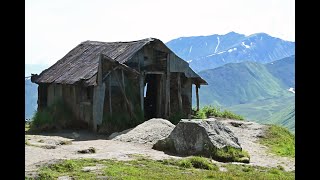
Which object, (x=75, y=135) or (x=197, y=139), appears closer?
(x=197, y=139)

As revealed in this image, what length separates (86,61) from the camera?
26.6 meters

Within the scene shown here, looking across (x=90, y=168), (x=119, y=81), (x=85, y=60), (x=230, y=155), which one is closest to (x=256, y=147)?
(x=230, y=155)

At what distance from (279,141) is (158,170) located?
32.9 feet

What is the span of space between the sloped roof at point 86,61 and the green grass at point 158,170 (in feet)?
31.8

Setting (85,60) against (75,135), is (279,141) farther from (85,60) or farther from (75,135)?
(85,60)

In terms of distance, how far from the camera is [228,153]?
14.9 metres

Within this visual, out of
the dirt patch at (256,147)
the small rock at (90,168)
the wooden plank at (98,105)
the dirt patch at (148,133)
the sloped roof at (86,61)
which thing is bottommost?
the dirt patch at (256,147)

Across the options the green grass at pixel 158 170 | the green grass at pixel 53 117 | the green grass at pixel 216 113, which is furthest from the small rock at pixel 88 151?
the green grass at pixel 216 113

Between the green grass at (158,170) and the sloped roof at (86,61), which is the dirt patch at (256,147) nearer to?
the green grass at (158,170)

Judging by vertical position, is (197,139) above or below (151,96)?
below

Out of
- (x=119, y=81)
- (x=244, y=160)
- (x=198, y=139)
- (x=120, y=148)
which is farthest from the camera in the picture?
(x=119, y=81)

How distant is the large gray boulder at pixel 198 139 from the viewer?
1516 centimetres
